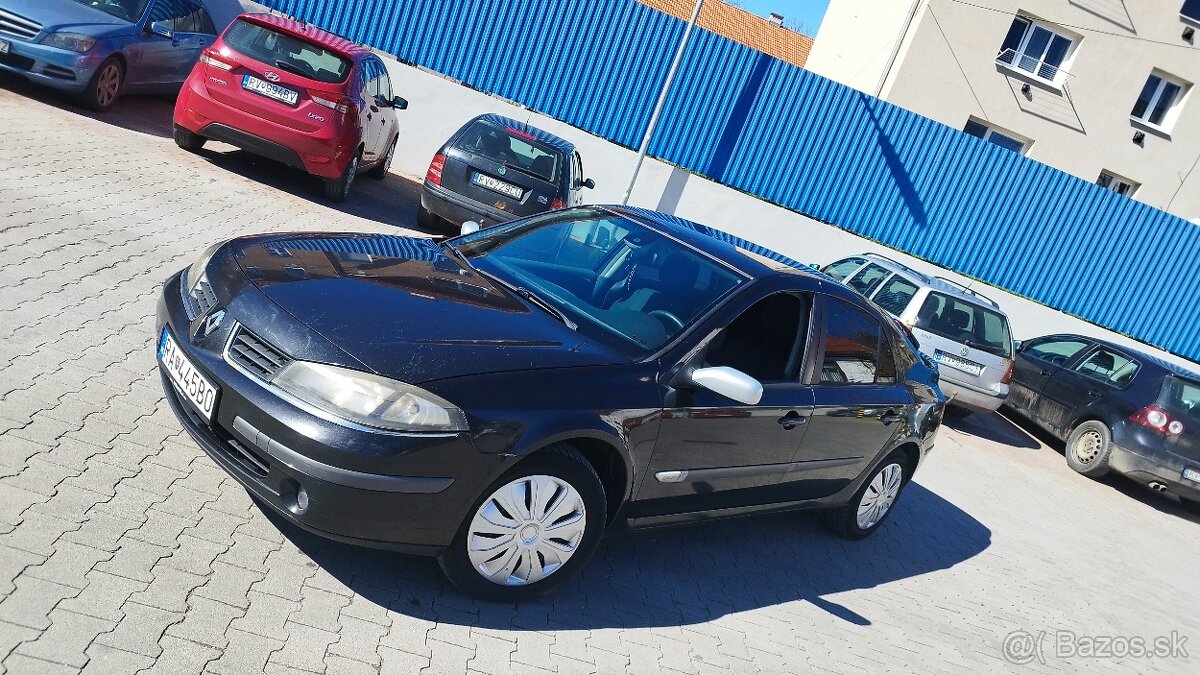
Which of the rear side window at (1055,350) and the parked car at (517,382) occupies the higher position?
the rear side window at (1055,350)

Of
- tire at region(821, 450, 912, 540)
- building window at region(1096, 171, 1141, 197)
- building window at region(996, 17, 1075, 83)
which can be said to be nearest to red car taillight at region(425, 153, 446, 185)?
tire at region(821, 450, 912, 540)

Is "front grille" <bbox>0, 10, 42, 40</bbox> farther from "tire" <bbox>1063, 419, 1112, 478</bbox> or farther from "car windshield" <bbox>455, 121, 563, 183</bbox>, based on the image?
"tire" <bbox>1063, 419, 1112, 478</bbox>

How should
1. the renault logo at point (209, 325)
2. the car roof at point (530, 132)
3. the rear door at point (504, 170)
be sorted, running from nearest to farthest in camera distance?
the renault logo at point (209, 325) → the rear door at point (504, 170) → the car roof at point (530, 132)

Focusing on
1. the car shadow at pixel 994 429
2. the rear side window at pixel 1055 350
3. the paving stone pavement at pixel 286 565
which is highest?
the rear side window at pixel 1055 350

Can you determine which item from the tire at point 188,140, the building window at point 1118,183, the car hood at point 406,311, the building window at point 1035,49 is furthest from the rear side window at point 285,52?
the building window at point 1118,183

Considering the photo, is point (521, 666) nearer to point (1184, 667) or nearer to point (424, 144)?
point (1184, 667)

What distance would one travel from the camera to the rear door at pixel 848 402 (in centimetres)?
521

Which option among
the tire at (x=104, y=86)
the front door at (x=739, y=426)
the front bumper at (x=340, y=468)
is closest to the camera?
the front bumper at (x=340, y=468)

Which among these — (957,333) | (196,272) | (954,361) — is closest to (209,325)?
(196,272)

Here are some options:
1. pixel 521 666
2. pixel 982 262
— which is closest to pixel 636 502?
pixel 521 666

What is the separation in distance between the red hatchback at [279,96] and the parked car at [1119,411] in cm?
911

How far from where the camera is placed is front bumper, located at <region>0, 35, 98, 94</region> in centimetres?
941

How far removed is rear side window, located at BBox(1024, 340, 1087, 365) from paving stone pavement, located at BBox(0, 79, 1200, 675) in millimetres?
3790

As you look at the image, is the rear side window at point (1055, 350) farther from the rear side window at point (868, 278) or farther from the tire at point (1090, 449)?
the rear side window at point (868, 278)
